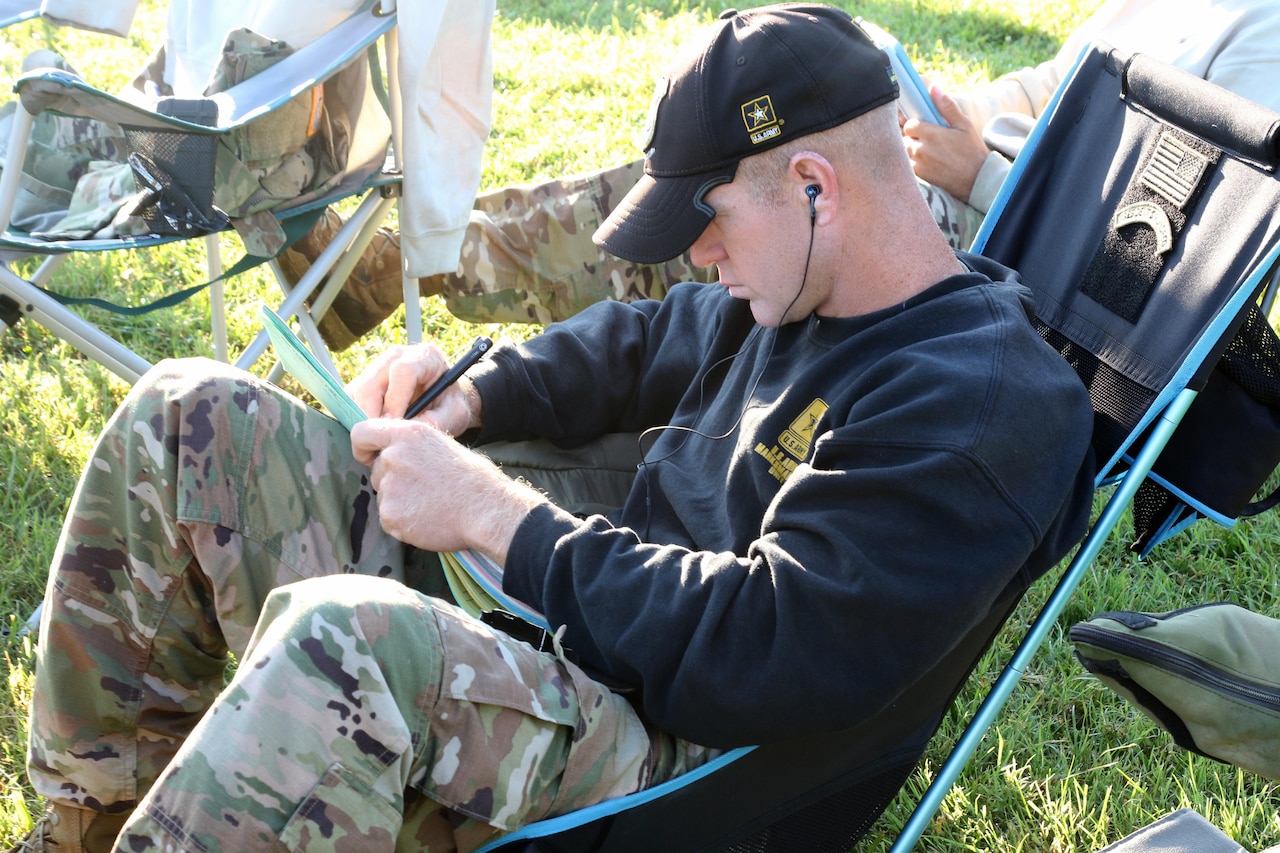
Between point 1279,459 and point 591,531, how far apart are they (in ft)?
3.83

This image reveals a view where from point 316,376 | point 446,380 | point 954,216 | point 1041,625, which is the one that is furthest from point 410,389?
point 954,216

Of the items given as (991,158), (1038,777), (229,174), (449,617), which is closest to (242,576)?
(449,617)

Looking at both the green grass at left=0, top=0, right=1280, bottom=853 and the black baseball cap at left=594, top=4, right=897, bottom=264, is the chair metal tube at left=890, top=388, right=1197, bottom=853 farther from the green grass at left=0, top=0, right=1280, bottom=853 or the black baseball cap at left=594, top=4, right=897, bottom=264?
the black baseball cap at left=594, top=4, right=897, bottom=264

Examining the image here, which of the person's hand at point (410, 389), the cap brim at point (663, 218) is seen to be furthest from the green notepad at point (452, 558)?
the cap brim at point (663, 218)

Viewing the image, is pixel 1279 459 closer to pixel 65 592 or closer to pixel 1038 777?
pixel 1038 777

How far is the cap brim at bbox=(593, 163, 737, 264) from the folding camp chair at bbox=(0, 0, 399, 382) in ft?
3.81

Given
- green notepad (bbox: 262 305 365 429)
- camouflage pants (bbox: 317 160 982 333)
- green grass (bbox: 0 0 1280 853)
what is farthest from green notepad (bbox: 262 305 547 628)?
camouflage pants (bbox: 317 160 982 333)

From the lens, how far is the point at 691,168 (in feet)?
6.51

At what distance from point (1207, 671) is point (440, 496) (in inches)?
45.1

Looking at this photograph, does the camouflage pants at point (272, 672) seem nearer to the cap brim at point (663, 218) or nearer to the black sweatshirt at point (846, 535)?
the black sweatshirt at point (846, 535)

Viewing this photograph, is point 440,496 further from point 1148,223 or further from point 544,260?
point 544,260

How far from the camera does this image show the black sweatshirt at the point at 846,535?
5.46 ft

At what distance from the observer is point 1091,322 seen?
7.18 ft

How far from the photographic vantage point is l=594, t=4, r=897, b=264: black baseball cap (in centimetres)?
189
